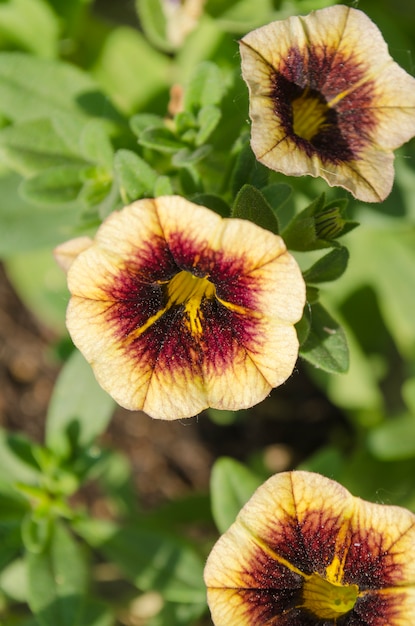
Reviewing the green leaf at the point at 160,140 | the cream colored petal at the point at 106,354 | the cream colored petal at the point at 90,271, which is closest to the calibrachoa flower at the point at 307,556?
the cream colored petal at the point at 106,354

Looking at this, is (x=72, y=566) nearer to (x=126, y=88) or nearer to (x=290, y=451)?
Result: (x=290, y=451)

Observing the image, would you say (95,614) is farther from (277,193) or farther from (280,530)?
(277,193)

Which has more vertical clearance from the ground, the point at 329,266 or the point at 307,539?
the point at 329,266

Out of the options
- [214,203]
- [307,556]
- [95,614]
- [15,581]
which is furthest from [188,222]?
[15,581]

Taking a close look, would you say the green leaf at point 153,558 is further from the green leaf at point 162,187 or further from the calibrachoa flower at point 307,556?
Answer: the green leaf at point 162,187

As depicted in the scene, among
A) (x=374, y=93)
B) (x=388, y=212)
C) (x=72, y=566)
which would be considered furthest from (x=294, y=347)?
(x=72, y=566)

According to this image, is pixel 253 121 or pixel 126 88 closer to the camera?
pixel 253 121

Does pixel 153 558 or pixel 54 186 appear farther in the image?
pixel 153 558
